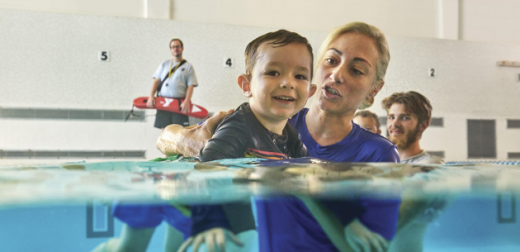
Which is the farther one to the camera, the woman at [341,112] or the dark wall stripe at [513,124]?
the dark wall stripe at [513,124]

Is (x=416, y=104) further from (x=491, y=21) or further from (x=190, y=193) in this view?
(x=491, y=21)

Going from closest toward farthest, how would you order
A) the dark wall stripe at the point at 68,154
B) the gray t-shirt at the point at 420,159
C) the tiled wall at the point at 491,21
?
the gray t-shirt at the point at 420,159, the dark wall stripe at the point at 68,154, the tiled wall at the point at 491,21

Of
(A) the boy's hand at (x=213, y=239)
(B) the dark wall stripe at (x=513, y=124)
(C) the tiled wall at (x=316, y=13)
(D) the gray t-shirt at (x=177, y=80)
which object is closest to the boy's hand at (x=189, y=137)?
(A) the boy's hand at (x=213, y=239)

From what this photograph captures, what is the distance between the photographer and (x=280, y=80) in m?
0.82

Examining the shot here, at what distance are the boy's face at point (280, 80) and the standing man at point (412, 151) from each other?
1.02ft

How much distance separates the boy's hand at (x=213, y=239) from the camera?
2.20ft

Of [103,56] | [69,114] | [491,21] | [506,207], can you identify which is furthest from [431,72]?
[506,207]

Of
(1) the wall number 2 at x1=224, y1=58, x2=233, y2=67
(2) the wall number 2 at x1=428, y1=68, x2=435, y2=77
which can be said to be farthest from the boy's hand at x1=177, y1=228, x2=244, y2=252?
(2) the wall number 2 at x1=428, y1=68, x2=435, y2=77

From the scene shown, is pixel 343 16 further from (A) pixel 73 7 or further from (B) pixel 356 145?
(B) pixel 356 145

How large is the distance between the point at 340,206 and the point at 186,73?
11.7ft

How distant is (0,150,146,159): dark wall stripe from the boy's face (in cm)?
368

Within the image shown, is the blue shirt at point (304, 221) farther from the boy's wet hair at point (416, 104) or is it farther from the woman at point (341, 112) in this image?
the boy's wet hair at point (416, 104)

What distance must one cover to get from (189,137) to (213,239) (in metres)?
0.35

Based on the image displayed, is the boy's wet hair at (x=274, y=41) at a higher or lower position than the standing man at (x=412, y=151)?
higher
